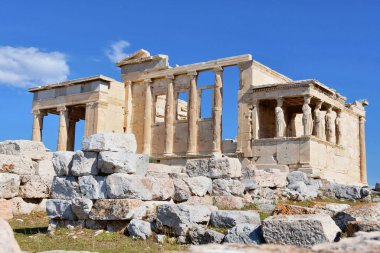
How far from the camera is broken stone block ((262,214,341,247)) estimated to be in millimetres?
6154

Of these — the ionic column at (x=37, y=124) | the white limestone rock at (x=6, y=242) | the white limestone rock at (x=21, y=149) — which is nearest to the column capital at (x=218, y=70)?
the ionic column at (x=37, y=124)

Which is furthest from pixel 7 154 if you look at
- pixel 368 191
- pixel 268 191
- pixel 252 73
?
pixel 252 73

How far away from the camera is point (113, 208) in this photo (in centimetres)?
898

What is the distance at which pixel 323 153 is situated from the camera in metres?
23.6

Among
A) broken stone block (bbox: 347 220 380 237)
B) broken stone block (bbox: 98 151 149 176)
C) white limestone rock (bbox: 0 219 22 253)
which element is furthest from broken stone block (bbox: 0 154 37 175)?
broken stone block (bbox: 347 220 380 237)

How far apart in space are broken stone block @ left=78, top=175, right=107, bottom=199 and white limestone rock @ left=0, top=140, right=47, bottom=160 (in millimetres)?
5163

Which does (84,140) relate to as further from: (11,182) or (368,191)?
(368,191)

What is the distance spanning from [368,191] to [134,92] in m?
17.9

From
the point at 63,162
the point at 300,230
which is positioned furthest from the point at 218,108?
the point at 300,230

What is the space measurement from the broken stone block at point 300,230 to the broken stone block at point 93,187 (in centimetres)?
385

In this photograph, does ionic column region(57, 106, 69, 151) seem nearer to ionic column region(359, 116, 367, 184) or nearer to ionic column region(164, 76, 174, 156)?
ionic column region(164, 76, 174, 156)

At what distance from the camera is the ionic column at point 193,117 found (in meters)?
27.3

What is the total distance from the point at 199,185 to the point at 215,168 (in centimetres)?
81

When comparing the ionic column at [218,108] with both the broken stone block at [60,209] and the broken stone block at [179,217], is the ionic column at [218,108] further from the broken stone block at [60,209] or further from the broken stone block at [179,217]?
the broken stone block at [179,217]
